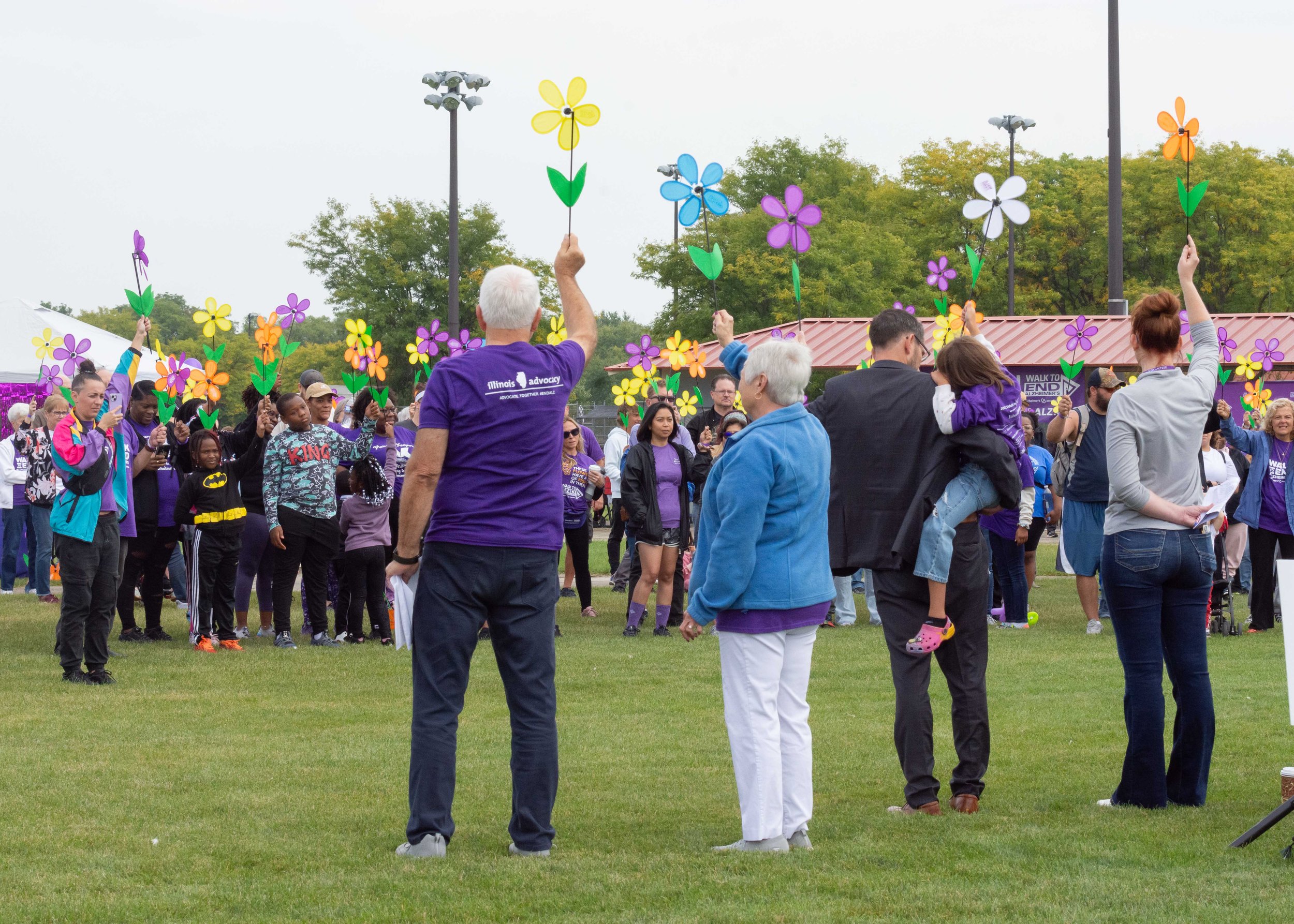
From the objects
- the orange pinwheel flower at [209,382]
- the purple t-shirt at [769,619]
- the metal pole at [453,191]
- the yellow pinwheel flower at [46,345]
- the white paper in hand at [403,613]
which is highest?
the metal pole at [453,191]

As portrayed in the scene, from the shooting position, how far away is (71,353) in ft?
52.6

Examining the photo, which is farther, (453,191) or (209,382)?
(453,191)

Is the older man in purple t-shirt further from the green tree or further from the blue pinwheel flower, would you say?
the green tree

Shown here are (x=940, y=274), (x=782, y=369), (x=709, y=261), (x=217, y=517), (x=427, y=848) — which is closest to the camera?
(x=427, y=848)

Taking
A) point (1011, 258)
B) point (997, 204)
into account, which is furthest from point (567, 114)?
point (1011, 258)

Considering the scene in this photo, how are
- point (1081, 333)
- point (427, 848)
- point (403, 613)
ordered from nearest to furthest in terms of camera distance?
1. point (427, 848)
2. point (403, 613)
3. point (1081, 333)

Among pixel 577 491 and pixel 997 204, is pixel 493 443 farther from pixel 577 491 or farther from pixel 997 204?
pixel 997 204

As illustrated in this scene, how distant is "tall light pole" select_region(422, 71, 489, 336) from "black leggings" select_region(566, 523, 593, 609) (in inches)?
549

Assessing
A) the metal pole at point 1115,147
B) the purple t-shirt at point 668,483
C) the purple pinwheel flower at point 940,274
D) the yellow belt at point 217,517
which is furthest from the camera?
the metal pole at point 1115,147

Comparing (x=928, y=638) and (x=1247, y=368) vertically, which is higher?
(x=1247, y=368)

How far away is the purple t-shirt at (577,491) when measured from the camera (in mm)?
12414

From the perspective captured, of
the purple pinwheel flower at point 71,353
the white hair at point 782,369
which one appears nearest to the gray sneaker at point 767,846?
the white hair at point 782,369

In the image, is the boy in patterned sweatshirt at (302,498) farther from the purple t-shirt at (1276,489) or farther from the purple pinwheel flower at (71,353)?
the purple t-shirt at (1276,489)

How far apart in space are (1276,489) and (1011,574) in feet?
7.21
